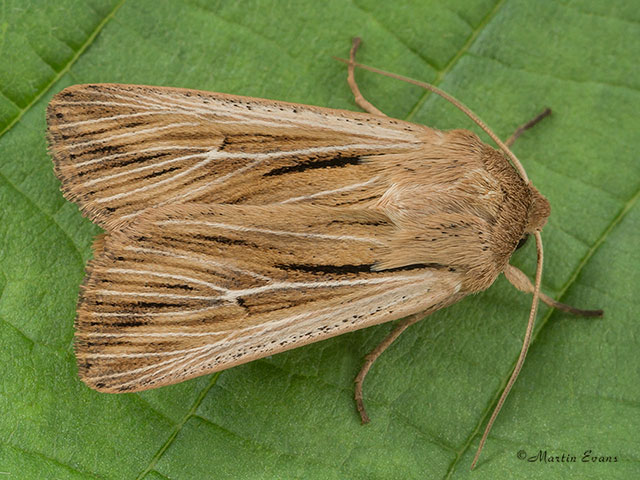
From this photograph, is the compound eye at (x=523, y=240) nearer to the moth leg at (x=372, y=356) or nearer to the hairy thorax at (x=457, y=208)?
the hairy thorax at (x=457, y=208)

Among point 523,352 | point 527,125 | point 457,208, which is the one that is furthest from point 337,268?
point 527,125

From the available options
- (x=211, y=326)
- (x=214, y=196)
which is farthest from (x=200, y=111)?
(x=211, y=326)

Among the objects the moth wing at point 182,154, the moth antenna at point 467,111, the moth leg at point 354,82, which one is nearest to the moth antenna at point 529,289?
the moth antenna at point 467,111

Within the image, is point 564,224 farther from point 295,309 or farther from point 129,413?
point 129,413

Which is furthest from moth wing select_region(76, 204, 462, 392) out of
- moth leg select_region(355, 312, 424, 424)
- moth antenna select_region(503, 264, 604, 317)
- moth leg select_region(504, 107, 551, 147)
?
moth leg select_region(504, 107, 551, 147)

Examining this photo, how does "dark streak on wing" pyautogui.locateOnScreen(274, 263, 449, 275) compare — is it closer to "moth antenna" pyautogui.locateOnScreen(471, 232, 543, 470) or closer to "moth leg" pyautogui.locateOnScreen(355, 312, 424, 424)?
"moth leg" pyautogui.locateOnScreen(355, 312, 424, 424)
